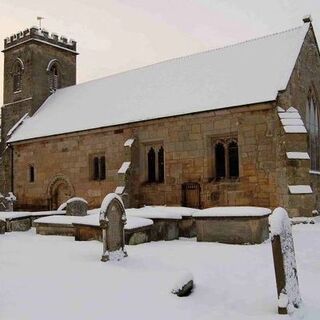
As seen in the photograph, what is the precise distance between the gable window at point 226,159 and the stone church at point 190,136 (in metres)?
0.05

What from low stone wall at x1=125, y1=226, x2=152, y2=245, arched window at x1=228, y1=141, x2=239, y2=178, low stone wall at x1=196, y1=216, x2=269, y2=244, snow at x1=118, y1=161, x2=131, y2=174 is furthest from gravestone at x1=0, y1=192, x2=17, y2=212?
low stone wall at x1=196, y1=216, x2=269, y2=244

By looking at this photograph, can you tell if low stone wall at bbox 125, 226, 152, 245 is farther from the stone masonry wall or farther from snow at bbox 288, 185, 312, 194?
snow at bbox 288, 185, 312, 194

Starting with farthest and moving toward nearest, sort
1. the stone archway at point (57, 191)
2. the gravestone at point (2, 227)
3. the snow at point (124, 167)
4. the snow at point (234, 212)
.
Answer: the stone archway at point (57, 191) → the snow at point (124, 167) → the gravestone at point (2, 227) → the snow at point (234, 212)

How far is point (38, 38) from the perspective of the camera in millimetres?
30188

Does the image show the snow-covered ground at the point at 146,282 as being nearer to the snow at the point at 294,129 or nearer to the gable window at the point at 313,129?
the snow at the point at 294,129

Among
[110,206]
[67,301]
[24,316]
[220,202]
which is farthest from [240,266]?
[220,202]

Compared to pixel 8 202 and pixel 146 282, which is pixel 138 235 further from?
pixel 8 202

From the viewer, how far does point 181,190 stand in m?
18.9

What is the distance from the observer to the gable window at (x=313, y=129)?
1959 cm

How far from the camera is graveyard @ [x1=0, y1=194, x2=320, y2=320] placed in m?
5.58

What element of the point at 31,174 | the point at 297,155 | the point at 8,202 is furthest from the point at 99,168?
the point at 297,155

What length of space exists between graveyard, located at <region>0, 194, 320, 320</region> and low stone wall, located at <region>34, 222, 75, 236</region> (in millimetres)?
41

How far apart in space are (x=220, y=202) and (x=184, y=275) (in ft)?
37.5

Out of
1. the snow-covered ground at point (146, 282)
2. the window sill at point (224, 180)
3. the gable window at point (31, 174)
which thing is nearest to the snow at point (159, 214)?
the snow-covered ground at point (146, 282)
